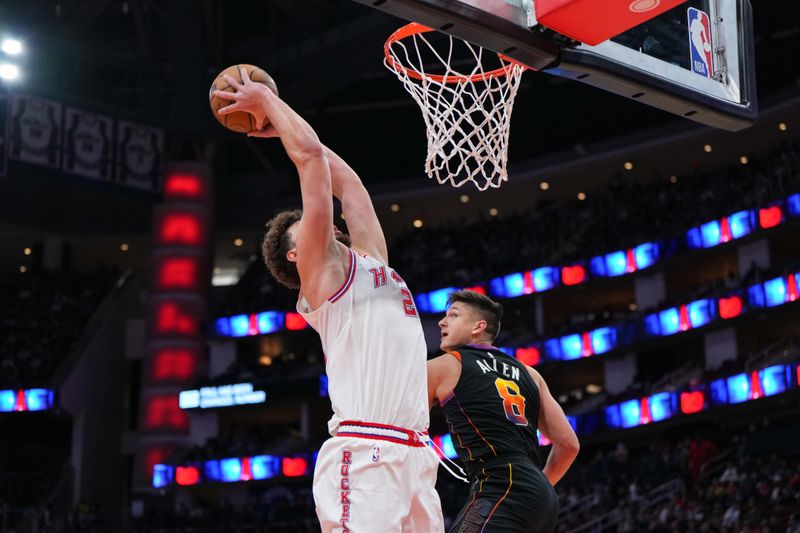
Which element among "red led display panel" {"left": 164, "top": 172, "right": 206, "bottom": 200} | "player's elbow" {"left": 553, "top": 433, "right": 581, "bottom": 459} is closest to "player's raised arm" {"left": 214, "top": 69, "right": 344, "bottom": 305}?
"player's elbow" {"left": 553, "top": 433, "right": 581, "bottom": 459}

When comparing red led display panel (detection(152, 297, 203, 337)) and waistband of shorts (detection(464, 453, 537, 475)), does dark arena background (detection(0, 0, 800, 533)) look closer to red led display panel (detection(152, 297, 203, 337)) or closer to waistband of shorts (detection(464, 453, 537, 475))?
red led display panel (detection(152, 297, 203, 337))

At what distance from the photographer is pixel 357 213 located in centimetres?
514

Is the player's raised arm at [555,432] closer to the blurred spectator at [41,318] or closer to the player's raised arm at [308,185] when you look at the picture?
the player's raised arm at [308,185]

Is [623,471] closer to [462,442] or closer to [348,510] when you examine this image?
[462,442]

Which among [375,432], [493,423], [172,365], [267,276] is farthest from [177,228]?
Answer: [375,432]

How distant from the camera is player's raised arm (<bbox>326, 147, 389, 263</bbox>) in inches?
199

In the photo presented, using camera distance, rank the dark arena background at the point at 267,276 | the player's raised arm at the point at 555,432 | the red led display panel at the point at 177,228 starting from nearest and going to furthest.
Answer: the player's raised arm at the point at 555,432
the dark arena background at the point at 267,276
the red led display panel at the point at 177,228

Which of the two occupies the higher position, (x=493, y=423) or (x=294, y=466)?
(x=294, y=466)

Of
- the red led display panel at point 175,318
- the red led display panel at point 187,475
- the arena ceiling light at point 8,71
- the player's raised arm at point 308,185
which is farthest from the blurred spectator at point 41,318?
the player's raised arm at point 308,185

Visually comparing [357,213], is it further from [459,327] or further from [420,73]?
[420,73]

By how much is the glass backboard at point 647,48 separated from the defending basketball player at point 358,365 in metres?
1.10

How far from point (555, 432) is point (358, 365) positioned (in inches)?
81.9

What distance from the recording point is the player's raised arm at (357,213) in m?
5.04

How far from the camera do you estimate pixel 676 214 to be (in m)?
34.0
